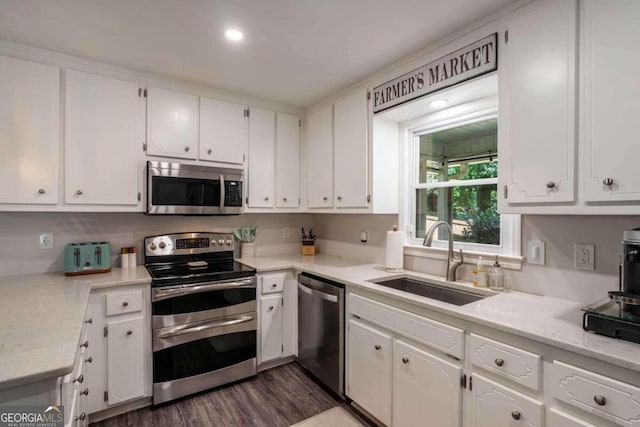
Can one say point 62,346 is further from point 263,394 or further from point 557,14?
point 557,14

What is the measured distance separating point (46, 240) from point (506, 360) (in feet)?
9.91

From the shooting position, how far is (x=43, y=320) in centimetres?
137

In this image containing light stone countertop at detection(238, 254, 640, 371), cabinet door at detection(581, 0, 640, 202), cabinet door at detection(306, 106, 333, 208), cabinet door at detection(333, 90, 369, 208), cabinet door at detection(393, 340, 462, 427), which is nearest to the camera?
light stone countertop at detection(238, 254, 640, 371)

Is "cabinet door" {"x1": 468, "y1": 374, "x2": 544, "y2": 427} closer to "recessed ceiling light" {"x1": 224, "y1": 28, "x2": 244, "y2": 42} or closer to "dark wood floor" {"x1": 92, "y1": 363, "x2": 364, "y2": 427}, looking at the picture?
"dark wood floor" {"x1": 92, "y1": 363, "x2": 364, "y2": 427}

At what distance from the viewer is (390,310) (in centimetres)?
186

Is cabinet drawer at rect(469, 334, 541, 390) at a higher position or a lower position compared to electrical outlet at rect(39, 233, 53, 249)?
lower

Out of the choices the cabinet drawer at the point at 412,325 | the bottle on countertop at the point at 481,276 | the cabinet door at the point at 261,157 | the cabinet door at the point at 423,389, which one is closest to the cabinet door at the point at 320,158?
the cabinet door at the point at 261,157

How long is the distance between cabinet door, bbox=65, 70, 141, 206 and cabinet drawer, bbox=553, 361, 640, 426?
2.75 m

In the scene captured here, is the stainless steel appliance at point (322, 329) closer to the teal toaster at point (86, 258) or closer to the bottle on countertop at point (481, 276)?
the bottle on countertop at point (481, 276)

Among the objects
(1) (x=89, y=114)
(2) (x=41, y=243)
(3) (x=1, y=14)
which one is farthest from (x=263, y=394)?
(3) (x=1, y=14)

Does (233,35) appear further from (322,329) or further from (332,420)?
(332,420)

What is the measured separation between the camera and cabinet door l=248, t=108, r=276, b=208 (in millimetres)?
2988

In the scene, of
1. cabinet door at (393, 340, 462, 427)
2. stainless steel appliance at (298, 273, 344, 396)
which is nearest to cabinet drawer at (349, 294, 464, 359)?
cabinet door at (393, 340, 462, 427)

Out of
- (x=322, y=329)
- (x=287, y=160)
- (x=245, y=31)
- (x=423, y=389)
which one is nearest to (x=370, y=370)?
(x=423, y=389)
